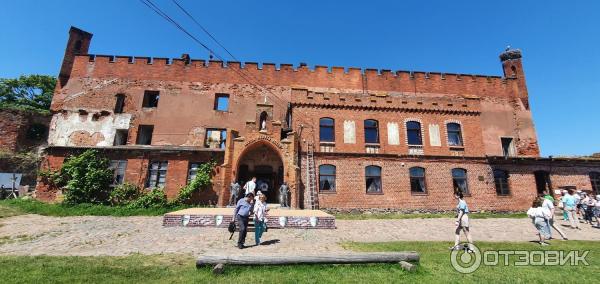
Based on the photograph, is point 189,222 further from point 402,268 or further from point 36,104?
point 36,104

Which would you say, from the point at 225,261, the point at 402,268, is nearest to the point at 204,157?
the point at 225,261

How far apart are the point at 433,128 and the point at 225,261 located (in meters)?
19.3

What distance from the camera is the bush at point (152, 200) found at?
16906 millimetres

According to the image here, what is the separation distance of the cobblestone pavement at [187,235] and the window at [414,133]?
7.24m

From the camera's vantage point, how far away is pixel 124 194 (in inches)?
688

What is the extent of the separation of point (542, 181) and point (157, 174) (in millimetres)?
28066

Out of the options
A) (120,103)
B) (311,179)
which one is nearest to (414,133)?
(311,179)

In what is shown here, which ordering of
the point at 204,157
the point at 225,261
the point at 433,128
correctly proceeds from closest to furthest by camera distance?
the point at 225,261 < the point at 204,157 < the point at 433,128

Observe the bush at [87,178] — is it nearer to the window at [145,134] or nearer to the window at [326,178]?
the window at [145,134]

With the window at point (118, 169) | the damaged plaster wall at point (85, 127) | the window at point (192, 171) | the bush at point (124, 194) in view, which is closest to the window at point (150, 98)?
the damaged plaster wall at point (85, 127)

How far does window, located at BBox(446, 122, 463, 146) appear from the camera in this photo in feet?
68.5

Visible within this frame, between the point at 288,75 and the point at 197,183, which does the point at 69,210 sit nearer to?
the point at 197,183

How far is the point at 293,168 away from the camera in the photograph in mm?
17109

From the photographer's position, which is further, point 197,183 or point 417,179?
point 417,179
